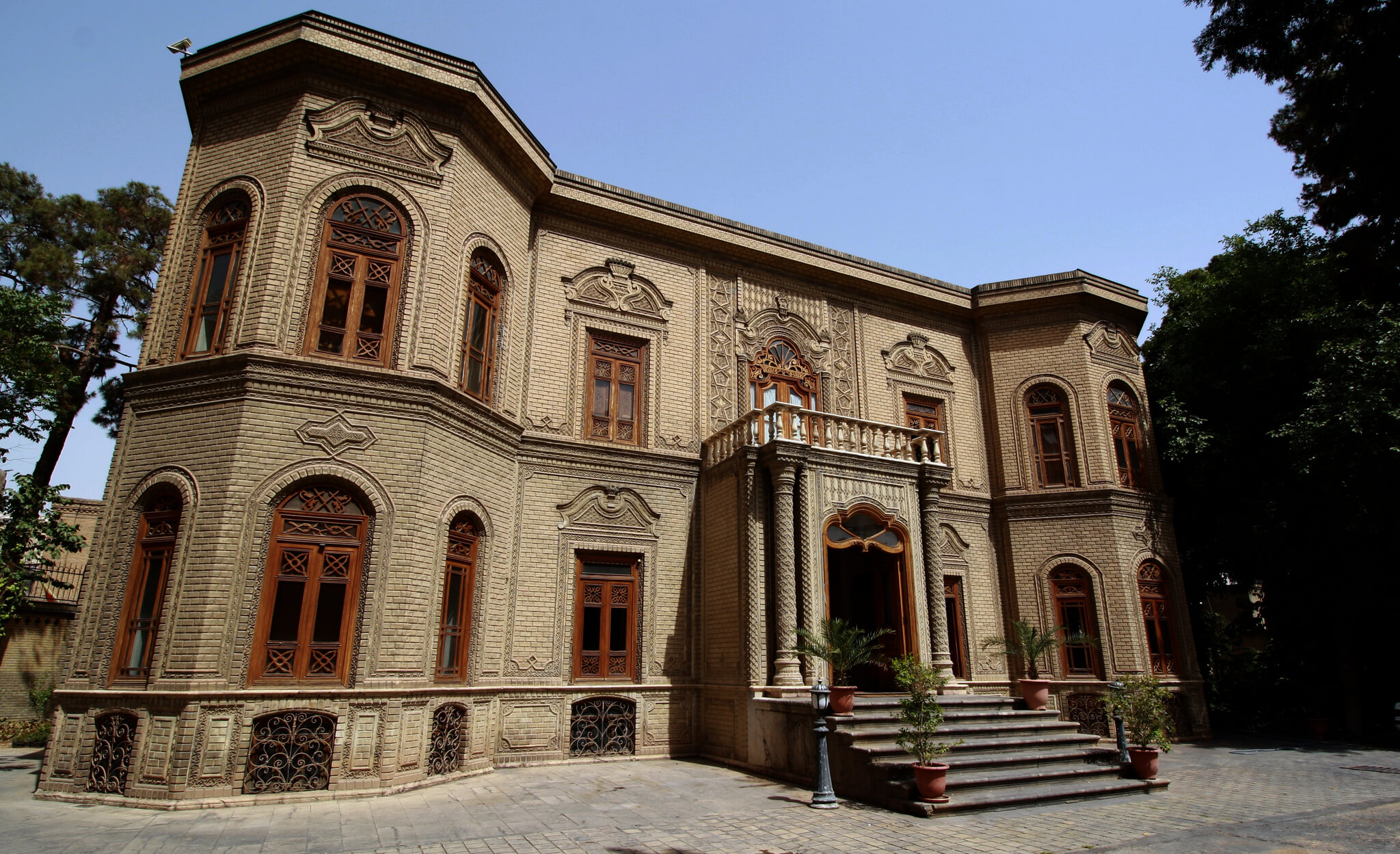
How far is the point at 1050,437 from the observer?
15688 mm

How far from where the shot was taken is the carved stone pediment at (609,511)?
1198 centimetres

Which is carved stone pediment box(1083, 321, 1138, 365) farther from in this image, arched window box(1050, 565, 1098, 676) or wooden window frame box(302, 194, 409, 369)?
wooden window frame box(302, 194, 409, 369)

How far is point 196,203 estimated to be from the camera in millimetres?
10430

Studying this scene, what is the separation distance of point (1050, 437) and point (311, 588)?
44.2 feet

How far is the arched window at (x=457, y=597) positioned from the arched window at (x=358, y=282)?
251cm

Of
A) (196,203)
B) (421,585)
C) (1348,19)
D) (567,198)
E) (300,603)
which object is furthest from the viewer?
(567,198)

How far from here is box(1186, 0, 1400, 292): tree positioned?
39.3ft

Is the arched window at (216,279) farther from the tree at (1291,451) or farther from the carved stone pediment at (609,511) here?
the tree at (1291,451)

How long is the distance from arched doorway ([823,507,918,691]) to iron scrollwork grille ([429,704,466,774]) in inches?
205

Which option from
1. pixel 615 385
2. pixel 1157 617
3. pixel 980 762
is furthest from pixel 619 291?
pixel 1157 617

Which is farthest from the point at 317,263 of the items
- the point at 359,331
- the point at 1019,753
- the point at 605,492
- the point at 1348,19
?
the point at 1348,19

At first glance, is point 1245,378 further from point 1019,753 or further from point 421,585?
point 421,585

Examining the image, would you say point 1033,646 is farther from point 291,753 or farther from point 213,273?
point 213,273

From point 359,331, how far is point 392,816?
5.63 metres
